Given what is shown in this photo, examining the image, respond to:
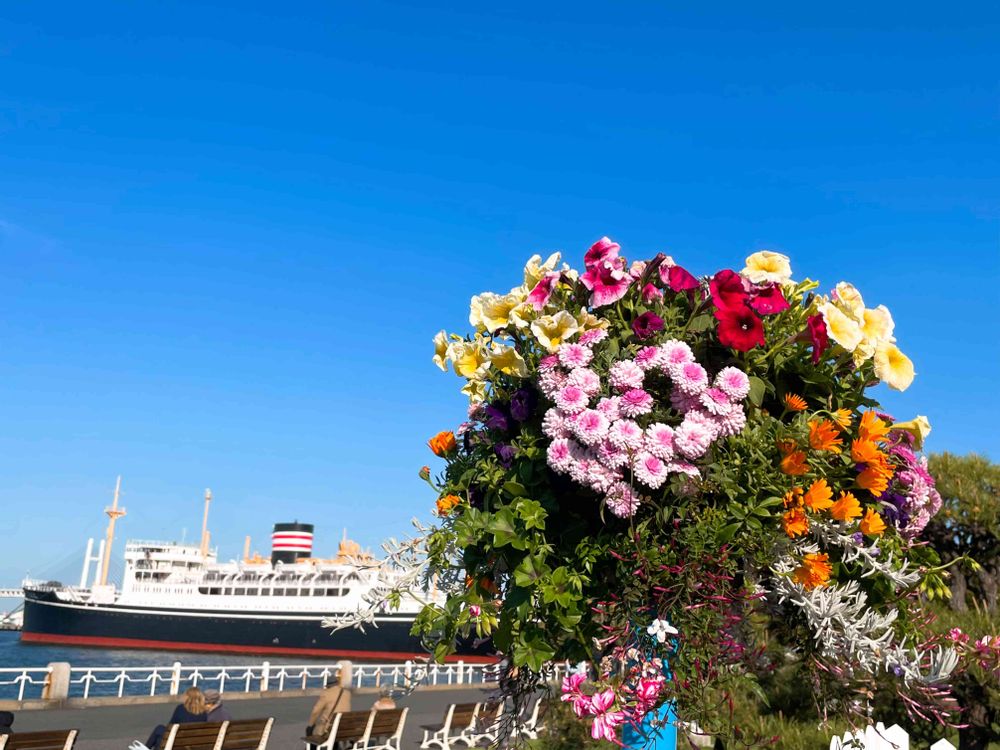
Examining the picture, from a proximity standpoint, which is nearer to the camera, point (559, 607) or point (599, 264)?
point (559, 607)

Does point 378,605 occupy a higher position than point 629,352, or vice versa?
point 629,352

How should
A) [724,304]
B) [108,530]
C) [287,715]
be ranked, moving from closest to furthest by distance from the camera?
[724,304]
[287,715]
[108,530]

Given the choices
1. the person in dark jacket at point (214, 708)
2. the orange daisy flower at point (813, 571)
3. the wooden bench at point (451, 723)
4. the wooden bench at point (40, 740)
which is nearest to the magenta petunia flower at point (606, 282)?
the orange daisy flower at point (813, 571)

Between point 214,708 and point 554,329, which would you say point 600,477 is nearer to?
point 554,329

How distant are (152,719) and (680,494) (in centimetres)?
1704

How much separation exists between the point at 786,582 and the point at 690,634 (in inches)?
13.3

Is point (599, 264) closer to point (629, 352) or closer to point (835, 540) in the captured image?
point (629, 352)

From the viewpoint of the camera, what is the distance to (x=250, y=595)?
5828cm

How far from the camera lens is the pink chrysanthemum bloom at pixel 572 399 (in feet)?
7.61

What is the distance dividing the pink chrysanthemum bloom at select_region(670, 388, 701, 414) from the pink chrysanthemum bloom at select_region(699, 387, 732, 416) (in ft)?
0.06

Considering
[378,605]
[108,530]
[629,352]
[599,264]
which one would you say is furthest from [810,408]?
[108,530]

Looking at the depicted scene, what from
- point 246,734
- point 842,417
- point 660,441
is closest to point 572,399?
point 660,441

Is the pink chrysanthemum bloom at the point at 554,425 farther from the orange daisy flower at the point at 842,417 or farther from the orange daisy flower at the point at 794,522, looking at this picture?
the orange daisy flower at the point at 842,417

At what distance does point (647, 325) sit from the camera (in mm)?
2479
